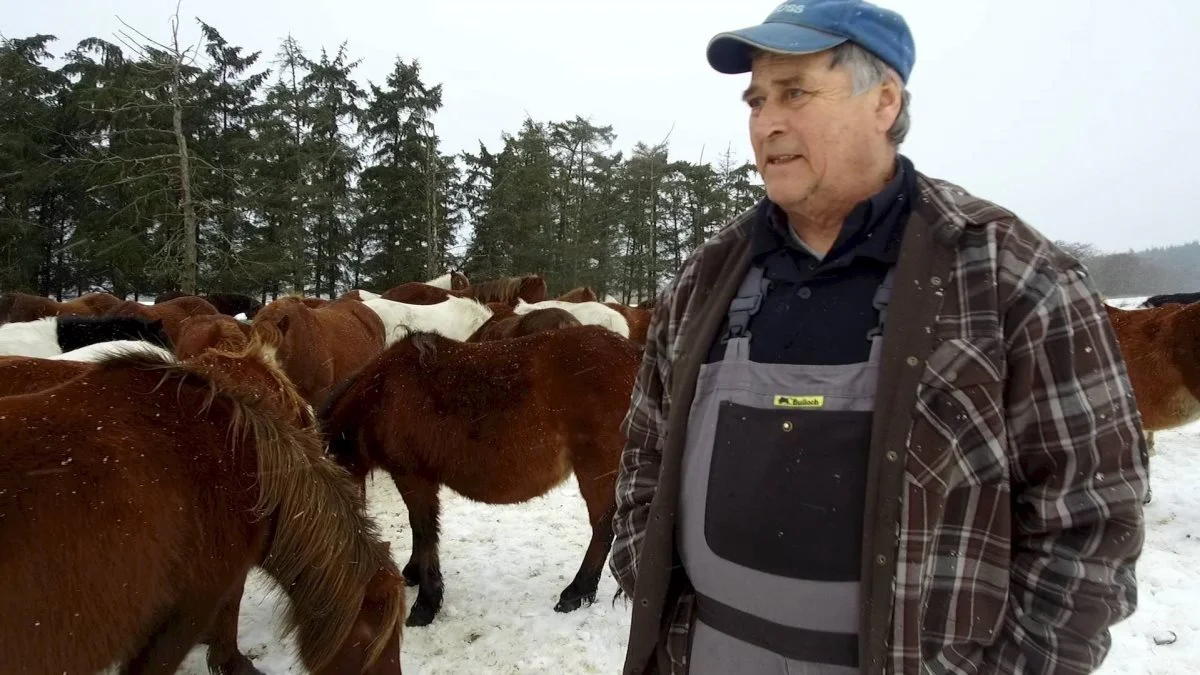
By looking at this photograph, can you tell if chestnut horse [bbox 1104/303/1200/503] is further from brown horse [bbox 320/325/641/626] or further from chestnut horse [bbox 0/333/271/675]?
chestnut horse [bbox 0/333/271/675]

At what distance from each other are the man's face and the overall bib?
9.8 inches

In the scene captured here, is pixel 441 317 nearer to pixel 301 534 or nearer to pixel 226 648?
pixel 226 648

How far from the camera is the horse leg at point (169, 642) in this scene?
1.92 meters

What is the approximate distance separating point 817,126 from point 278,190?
1115 inches

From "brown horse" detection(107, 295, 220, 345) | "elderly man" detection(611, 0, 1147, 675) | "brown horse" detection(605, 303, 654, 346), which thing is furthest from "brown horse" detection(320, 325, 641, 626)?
"brown horse" detection(107, 295, 220, 345)

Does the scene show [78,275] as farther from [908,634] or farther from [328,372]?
[908,634]

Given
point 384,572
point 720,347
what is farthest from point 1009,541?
point 384,572

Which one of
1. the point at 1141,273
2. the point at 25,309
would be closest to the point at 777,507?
the point at 25,309

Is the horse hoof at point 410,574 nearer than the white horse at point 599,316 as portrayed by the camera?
Yes

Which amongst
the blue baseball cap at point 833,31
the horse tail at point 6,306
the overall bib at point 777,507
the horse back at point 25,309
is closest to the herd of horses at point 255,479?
the overall bib at point 777,507

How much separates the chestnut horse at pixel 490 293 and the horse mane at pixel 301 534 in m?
10.7

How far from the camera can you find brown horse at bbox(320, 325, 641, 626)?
154 inches

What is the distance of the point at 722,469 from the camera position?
1304 mm

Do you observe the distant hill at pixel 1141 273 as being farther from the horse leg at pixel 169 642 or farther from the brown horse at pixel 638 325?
the horse leg at pixel 169 642
